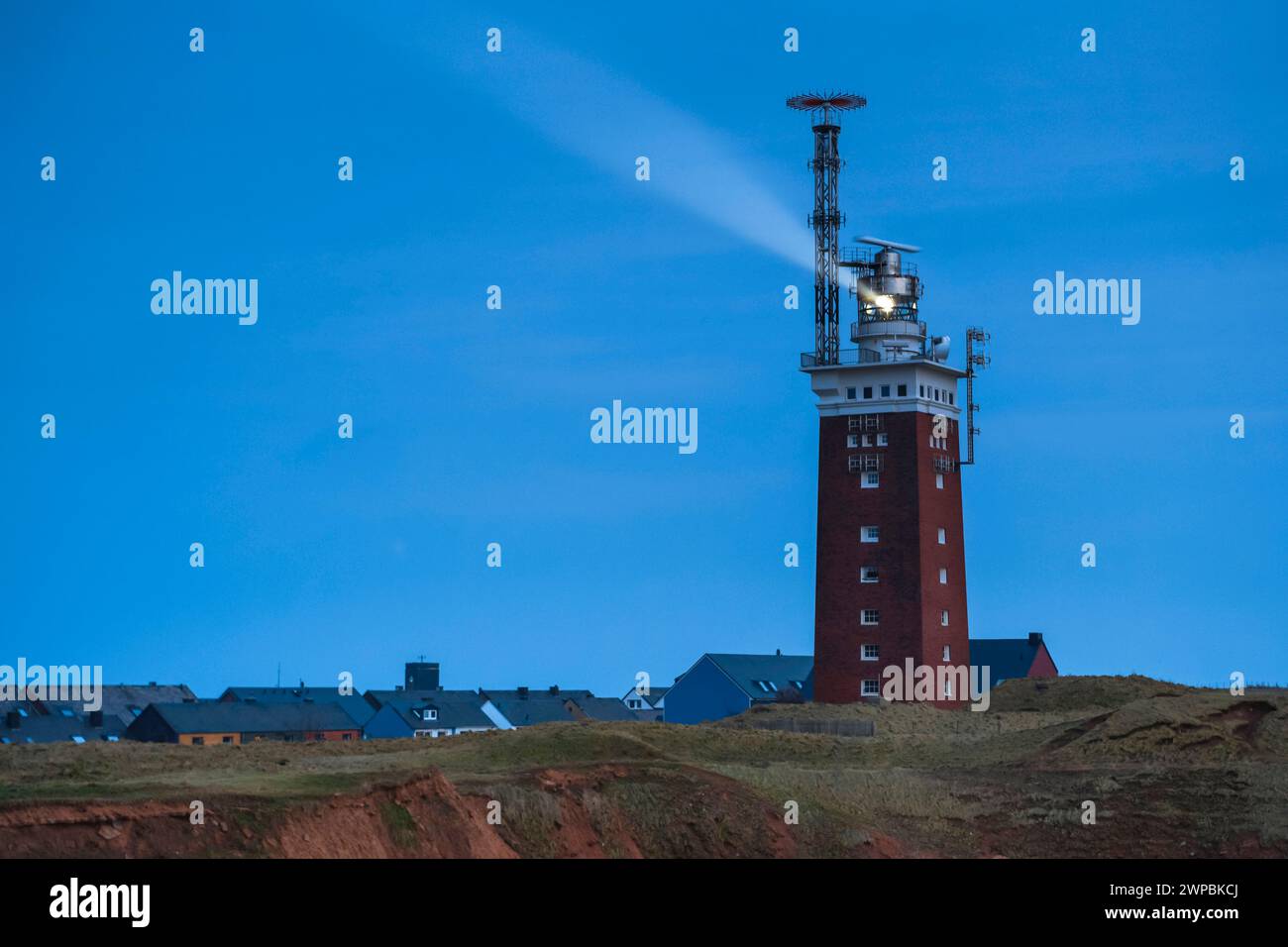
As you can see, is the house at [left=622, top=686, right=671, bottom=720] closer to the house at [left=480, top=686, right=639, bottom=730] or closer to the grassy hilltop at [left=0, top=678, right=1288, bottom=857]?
the house at [left=480, top=686, right=639, bottom=730]

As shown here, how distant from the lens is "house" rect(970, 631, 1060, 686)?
136m

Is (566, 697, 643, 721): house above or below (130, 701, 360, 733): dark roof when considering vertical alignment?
below

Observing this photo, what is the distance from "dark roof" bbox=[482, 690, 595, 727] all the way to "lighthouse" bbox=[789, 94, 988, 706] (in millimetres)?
44924

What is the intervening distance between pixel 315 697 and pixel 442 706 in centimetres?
904

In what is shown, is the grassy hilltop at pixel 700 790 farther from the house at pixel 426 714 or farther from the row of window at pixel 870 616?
the house at pixel 426 714

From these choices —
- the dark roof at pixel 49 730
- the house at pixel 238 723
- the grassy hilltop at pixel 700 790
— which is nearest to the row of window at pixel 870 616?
the grassy hilltop at pixel 700 790

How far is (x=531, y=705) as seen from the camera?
132875mm

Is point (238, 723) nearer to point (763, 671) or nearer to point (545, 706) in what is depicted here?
point (545, 706)

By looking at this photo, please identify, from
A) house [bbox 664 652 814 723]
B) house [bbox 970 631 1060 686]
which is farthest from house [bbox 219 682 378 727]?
house [bbox 970 631 1060 686]

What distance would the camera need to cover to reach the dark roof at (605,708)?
13400 cm

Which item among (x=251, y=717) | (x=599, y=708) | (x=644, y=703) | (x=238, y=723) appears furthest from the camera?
(x=644, y=703)

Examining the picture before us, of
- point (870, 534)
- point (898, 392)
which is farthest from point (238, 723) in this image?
→ point (898, 392)
